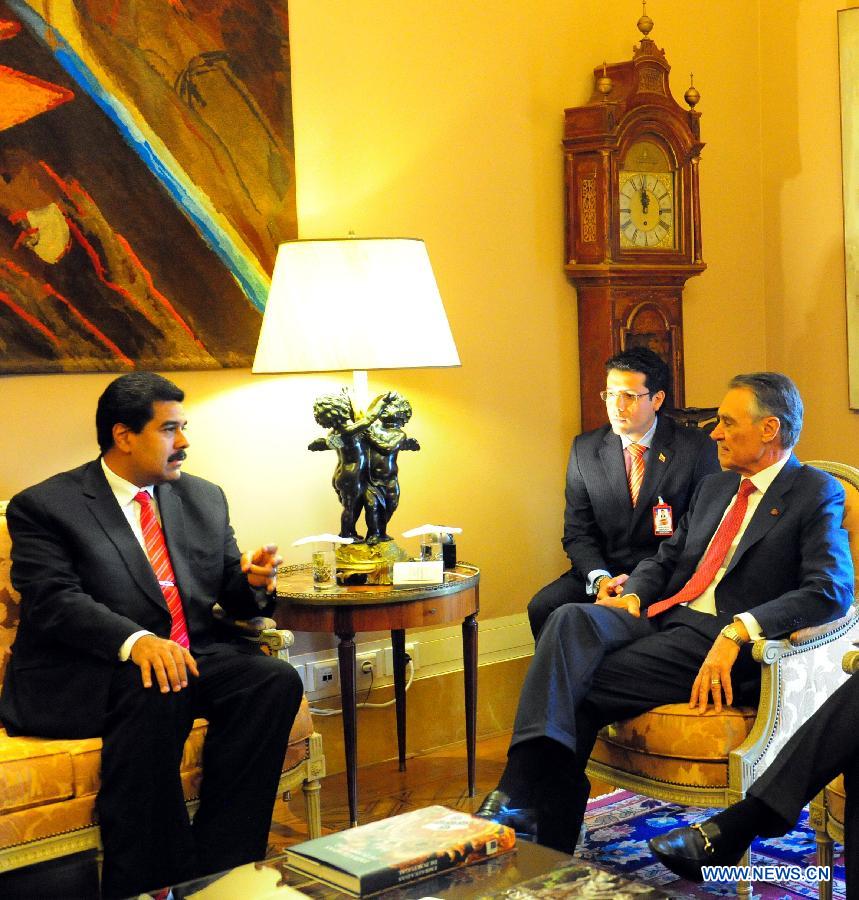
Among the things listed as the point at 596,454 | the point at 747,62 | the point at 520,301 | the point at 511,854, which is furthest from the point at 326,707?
the point at 747,62

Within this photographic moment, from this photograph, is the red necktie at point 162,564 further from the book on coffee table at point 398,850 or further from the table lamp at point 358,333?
the book on coffee table at point 398,850

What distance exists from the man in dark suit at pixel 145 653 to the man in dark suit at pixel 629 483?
131 centimetres

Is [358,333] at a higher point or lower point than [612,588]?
higher

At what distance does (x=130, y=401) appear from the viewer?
314cm

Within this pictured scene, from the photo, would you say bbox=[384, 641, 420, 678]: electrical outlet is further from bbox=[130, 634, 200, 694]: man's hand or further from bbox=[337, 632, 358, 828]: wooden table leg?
bbox=[130, 634, 200, 694]: man's hand

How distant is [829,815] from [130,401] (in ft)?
6.24

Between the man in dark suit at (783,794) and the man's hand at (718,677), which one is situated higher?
the man's hand at (718,677)

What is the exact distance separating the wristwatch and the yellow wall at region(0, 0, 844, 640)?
1.50 metres

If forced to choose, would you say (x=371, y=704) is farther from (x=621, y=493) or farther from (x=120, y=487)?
(x=120, y=487)

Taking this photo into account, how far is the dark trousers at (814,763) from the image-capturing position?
8.54 ft

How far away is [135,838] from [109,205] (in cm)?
180

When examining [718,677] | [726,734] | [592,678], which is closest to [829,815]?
[726,734]

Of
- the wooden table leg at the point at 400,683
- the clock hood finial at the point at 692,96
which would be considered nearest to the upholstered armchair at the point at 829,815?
the wooden table leg at the point at 400,683

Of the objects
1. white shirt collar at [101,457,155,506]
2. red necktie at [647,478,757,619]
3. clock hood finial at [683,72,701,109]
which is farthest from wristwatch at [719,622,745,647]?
clock hood finial at [683,72,701,109]
